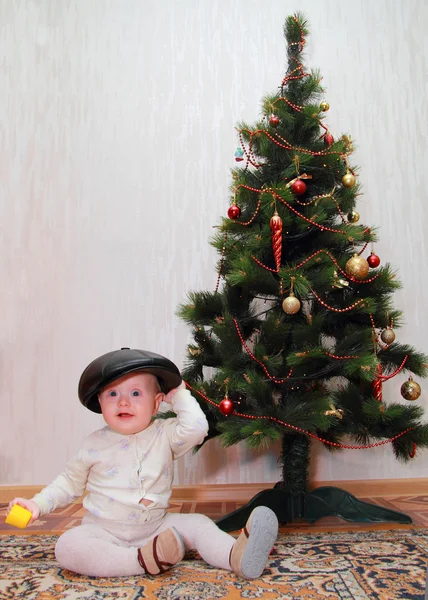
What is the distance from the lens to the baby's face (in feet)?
3.72

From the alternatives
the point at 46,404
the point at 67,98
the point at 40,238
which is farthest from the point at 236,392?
the point at 67,98

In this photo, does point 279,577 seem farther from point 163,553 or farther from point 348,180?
point 348,180

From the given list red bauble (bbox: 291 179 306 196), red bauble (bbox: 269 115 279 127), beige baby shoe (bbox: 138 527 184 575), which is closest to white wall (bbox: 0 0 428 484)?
red bauble (bbox: 269 115 279 127)

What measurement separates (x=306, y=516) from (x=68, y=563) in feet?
2.10

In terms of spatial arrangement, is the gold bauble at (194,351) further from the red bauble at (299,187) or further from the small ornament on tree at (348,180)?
the small ornament on tree at (348,180)

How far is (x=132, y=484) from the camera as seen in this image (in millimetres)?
1107

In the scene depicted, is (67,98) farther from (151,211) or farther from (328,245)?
(328,245)

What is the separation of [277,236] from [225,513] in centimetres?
79

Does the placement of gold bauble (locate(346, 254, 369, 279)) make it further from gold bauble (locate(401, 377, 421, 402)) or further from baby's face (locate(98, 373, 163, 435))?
baby's face (locate(98, 373, 163, 435))

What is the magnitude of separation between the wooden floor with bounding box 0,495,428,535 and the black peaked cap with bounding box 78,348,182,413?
50cm

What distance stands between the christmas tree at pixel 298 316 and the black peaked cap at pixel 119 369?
238mm

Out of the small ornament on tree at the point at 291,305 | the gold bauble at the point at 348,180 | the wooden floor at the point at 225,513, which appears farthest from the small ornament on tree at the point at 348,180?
the wooden floor at the point at 225,513

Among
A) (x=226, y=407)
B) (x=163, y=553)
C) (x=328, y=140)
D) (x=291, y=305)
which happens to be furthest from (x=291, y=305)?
(x=163, y=553)

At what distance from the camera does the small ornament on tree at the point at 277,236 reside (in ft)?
4.48
